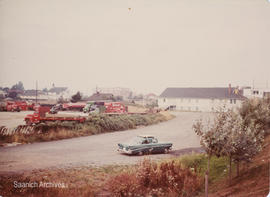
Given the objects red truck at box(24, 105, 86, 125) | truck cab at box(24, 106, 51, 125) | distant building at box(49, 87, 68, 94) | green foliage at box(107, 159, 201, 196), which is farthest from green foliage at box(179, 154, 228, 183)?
truck cab at box(24, 106, 51, 125)

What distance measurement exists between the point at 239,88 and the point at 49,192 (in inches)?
163

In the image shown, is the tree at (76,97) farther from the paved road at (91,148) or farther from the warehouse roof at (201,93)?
the warehouse roof at (201,93)

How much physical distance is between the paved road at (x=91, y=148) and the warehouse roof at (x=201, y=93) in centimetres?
38

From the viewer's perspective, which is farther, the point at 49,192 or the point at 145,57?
the point at 145,57

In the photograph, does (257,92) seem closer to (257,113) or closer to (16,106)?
(257,113)

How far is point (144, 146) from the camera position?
4.59 metres

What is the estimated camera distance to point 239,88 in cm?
484

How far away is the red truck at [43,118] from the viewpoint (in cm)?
467

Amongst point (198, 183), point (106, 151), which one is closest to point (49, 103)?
point (106, 151)


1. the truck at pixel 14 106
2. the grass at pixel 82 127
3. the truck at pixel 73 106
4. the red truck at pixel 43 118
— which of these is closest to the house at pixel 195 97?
the grass at pixel 82 127

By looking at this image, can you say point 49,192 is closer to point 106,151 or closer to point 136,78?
point 106,151

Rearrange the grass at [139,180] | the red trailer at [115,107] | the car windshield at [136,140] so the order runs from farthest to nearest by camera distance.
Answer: the red trailer at [115,107] → the car windshield at [136,140] → the grass at [139,180]

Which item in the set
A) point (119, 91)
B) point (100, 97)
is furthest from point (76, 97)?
point (119, 91)

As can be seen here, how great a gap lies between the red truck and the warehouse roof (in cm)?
178
